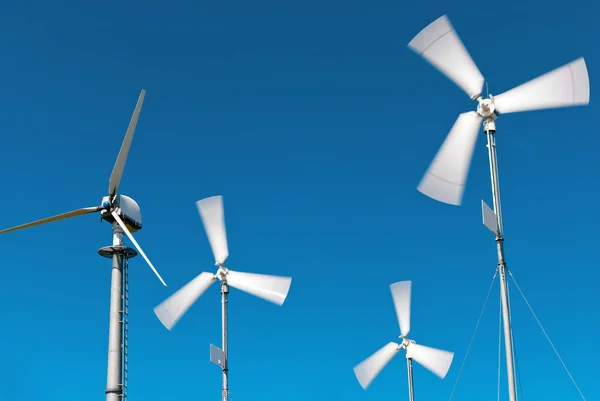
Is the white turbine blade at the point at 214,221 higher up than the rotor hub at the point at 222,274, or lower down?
higher up

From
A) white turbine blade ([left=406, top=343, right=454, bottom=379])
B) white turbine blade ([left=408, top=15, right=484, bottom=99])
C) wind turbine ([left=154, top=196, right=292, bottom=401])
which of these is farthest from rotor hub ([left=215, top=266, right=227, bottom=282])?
white turbine blade ([left=408, top=15, right=484, bottom=99])

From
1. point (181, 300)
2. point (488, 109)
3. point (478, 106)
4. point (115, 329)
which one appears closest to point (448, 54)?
point (478, 106)

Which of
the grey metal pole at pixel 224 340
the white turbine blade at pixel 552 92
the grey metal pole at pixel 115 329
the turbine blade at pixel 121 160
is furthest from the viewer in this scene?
the grey metal pole at pixel 224 340

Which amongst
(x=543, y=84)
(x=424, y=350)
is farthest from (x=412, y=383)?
(x=543, y=84)

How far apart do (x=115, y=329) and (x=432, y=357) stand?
1764 centimetres

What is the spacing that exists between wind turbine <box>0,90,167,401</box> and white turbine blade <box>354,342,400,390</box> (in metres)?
15.4

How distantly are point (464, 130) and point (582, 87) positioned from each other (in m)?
3.12

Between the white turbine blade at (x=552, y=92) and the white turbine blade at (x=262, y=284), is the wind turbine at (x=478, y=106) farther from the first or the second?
the white turbine blade at (x=262, y=284)

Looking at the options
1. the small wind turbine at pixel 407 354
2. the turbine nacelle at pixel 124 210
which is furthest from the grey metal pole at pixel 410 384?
the turbine nacelle at pixel 124 210

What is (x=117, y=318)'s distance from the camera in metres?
24.1

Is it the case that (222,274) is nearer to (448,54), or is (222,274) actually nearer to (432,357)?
(432,357)

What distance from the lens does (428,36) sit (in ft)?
70.4

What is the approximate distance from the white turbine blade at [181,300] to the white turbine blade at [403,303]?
9.52 m

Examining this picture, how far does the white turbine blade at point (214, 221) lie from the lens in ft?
111
